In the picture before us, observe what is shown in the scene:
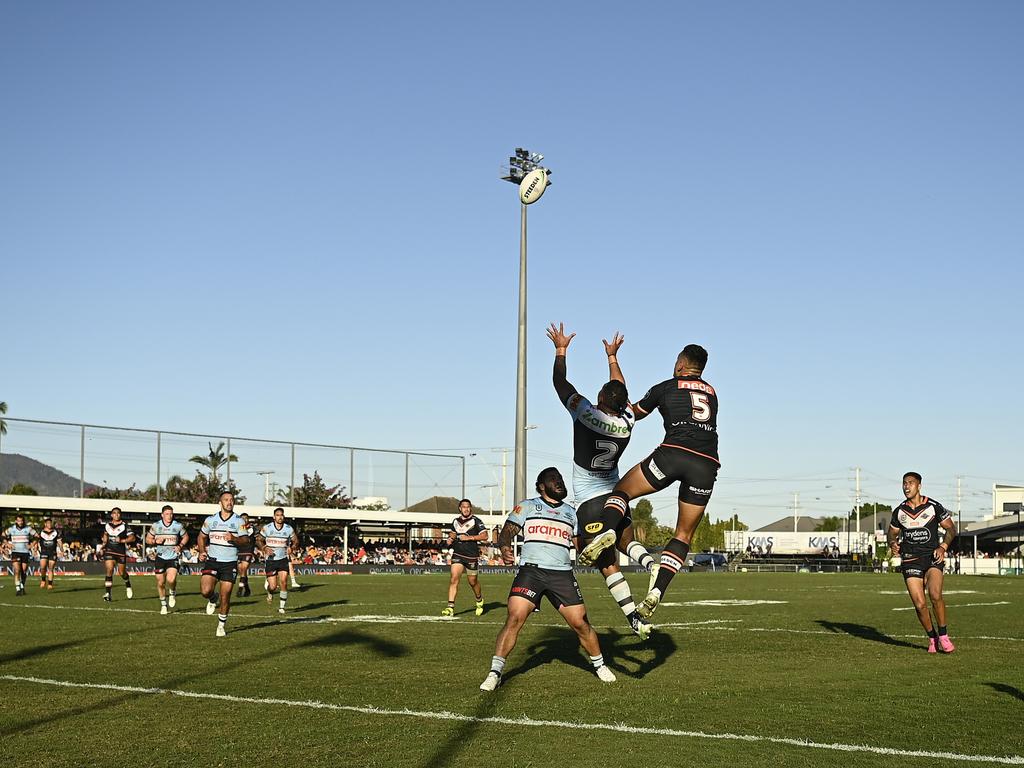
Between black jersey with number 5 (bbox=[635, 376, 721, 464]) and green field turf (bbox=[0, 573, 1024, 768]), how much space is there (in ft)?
7.74

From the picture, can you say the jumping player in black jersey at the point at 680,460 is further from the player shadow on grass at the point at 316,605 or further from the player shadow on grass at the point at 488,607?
the player shadow on grass at the point at 316,605

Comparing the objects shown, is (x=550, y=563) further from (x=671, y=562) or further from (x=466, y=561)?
(x=466, y=561)

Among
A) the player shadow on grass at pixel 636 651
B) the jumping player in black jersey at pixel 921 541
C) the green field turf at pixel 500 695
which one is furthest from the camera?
the jumping player in black jersey at pixel 921 541

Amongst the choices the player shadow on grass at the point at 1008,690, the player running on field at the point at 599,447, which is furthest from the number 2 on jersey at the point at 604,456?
the player shadow on grass at the point at 1008,690

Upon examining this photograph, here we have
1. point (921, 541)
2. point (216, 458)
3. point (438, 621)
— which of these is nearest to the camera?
point (921, 541)

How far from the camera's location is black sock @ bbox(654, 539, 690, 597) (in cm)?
1123

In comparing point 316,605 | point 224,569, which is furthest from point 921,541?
point 316,605

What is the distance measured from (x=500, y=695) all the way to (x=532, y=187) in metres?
43.5

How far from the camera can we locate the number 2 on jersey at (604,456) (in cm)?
1184

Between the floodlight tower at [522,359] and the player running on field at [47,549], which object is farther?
the floodlight tower at [522,359]

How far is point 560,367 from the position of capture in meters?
11.9

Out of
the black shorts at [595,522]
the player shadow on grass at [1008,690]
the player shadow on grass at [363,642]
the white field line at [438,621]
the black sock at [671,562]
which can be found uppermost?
the black shorts at [595,522]

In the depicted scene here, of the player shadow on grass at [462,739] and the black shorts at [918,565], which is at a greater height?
the black shorts at [918,565]

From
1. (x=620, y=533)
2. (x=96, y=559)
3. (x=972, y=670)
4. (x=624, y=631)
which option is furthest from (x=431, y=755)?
(x=96, y=559)
